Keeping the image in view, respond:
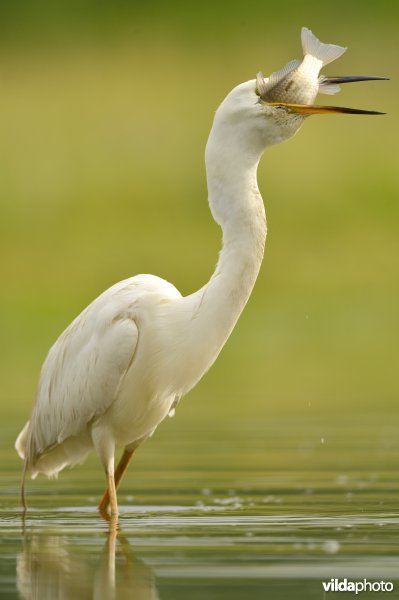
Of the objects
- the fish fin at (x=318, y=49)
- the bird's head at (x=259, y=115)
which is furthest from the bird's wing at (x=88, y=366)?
the fish fin at (x=318, y=49)

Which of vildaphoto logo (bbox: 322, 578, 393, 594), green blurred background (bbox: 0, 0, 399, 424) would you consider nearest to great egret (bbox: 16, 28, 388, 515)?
vildaphoto logo (bbox: 322, 578, 393, 594)

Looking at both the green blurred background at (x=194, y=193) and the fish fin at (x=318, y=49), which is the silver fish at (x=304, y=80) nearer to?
the fish fin at (x=318, y=49)

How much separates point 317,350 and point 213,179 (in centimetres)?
1157

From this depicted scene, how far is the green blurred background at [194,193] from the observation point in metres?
18.3

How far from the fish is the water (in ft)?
5.94

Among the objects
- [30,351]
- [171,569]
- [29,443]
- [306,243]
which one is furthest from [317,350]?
[171,569]

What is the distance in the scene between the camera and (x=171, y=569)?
6836 millimetres

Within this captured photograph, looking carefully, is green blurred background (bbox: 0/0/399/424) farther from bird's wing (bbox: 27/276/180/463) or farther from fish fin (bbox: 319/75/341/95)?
fish fin (bbox: 319/75/341/95)

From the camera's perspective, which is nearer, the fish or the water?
the water

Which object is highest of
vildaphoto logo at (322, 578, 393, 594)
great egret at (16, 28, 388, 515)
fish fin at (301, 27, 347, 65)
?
fish fin at (301, 27, 347, 65)

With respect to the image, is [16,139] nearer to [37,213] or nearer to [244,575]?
[37,213]

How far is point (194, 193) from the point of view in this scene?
1215 inches

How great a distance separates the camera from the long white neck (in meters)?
8.09

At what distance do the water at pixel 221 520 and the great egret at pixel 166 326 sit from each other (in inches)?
13.7
